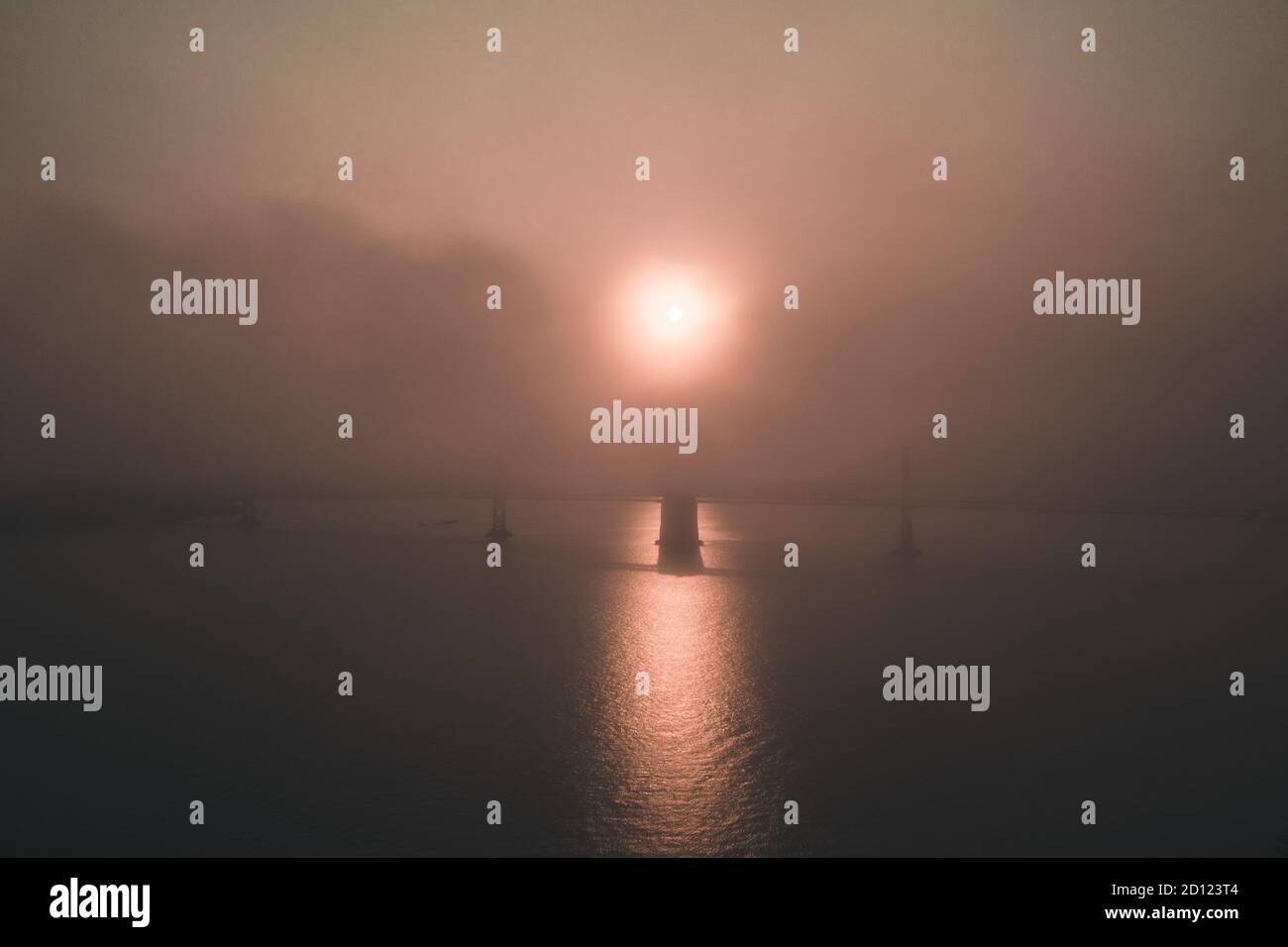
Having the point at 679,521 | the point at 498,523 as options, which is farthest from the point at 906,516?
the point at 498,523

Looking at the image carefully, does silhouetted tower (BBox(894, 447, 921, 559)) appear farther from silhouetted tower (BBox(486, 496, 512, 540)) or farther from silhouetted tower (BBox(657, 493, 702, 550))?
silhouetted tower (BBox(486, 496, 512, 540))

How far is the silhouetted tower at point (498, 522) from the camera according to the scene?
172m

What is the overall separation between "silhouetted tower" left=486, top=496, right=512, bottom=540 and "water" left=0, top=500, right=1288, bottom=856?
78.2 metres

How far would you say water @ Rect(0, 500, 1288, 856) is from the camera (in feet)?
94.7

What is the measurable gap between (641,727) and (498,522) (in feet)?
454

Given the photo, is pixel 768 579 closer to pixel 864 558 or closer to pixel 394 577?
pixel 864 558

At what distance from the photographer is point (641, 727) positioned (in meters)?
40.5

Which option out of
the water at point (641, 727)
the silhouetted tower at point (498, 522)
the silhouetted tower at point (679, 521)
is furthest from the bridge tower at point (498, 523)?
the water at point (641, 727)

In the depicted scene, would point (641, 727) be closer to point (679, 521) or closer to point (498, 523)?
point (679, 521)
